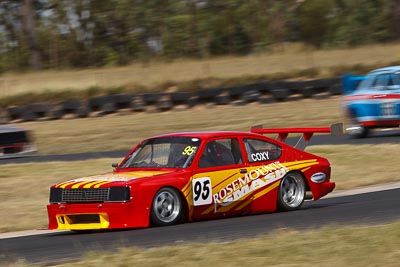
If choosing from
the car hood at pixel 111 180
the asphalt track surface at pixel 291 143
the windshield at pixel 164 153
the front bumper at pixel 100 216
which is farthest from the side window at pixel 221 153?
the asphalt track surface at pixel 291 143

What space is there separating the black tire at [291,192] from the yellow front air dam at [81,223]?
243 cm

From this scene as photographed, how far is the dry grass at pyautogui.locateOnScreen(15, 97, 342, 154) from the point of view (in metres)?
25.1

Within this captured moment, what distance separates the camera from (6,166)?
57.5ft

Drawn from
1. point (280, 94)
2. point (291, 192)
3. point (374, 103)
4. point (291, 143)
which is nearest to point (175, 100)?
point (280, 94)

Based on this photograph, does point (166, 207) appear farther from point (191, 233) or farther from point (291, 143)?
point (291, 143)

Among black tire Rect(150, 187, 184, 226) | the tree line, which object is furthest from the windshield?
the tree line

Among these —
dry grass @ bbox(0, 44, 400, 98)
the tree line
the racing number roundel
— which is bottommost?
the racing number roundel

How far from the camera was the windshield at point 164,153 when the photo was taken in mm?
11008

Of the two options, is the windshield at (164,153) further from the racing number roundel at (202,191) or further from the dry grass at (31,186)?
the dry grass at (31,186)

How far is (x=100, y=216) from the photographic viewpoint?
10.2 meters

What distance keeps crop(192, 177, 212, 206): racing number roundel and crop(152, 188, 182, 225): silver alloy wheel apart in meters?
0.24

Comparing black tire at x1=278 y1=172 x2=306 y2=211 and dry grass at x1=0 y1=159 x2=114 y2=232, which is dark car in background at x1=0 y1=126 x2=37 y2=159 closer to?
dry grass at x1=0 y1=159 x2=114 y2=232

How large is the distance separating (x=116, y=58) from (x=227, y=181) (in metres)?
41.4

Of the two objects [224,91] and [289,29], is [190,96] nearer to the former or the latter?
[224,91]
